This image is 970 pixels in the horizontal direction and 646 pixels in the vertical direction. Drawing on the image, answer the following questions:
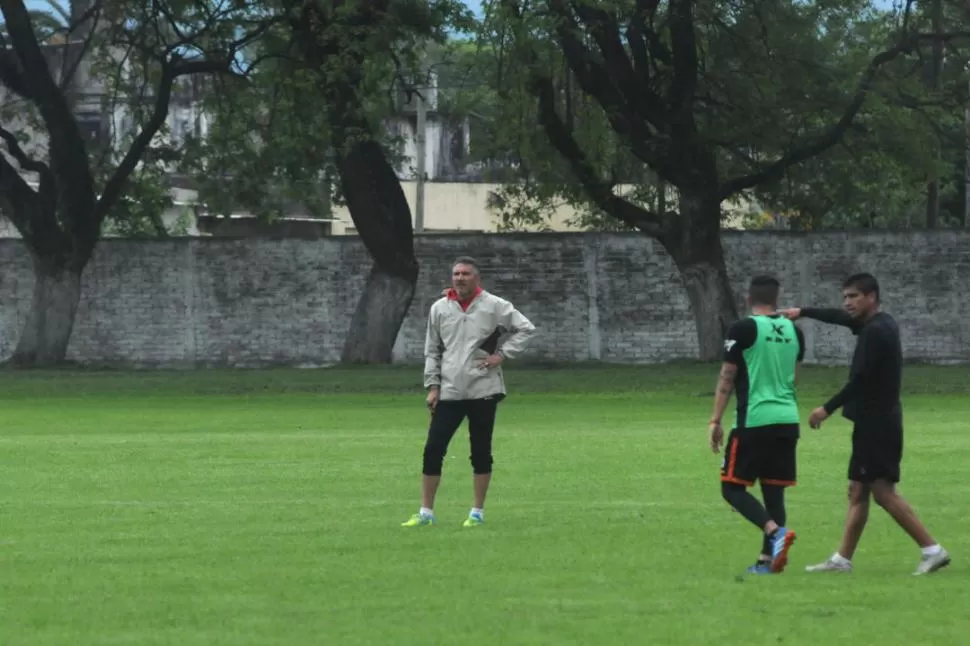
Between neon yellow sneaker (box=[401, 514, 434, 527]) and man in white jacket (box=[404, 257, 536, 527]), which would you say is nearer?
neon yellow sneaker (box=[401, 514, 434, 527])

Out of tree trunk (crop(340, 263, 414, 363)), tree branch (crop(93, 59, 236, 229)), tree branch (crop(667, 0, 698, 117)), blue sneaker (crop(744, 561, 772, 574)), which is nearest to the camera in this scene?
blue sneaker (crop(744, 561, 772, 574))

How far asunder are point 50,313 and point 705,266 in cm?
1381

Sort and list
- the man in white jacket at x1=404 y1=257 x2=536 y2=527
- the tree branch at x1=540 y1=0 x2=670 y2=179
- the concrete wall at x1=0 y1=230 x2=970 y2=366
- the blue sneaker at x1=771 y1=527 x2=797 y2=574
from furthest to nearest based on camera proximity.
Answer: the concrete wall at x1=0 y1=230 x2=970 y2=366 → the tree branch at x1=540 y1=0 x2=670 y2=179 → the man in white jacket at x1=404 y1=257 x2=536 y2=527 → the blue sneaker at x1=771 y1=527 x2=797 y2=574

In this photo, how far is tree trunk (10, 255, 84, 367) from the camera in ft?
145

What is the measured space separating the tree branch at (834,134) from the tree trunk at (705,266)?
0.74 metres

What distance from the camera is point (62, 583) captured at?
11828mm

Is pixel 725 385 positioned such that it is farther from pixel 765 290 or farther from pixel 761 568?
pixel 761 568

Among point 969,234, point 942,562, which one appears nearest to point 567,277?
point 969,234

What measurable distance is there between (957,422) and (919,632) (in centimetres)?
1789

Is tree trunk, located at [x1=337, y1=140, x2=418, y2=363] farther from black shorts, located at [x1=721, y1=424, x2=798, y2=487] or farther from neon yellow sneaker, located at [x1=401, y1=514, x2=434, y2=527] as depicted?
black shorts, located at [x1=721, y1=424, x2=798, y2=487]

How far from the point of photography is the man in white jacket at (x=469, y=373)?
589 inches

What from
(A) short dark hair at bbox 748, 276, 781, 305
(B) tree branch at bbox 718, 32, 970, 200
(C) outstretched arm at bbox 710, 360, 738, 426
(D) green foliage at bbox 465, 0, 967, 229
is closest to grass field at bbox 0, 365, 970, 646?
(C) outstretched arm at bbox 710, 360, 738, 426

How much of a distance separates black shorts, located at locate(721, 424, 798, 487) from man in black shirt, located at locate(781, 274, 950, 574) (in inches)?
11.3

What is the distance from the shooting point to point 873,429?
469 inches
